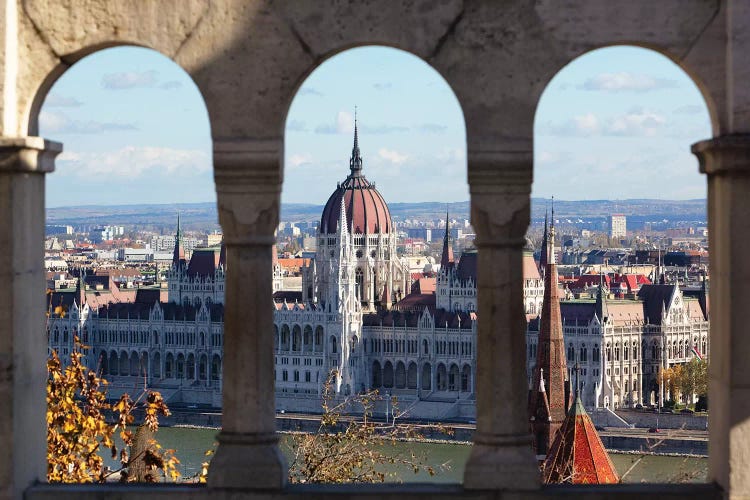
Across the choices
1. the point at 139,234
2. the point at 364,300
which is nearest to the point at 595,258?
the point at 364,300

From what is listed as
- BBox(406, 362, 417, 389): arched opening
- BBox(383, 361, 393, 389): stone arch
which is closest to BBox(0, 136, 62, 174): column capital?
BBox(406, 362, 417, 389): arched opening

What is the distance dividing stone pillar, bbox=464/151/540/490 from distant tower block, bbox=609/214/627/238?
17894 cm

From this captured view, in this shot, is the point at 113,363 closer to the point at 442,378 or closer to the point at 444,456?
the point at 442,378

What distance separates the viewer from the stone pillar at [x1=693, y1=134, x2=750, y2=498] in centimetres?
446

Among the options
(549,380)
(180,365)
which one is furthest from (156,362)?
(549,380)

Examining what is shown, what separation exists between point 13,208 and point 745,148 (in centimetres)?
188

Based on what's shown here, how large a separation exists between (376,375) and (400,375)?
5.30ft

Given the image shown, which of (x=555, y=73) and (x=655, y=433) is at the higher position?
(x=555, y=73)

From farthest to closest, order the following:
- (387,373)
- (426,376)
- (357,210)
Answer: (357,210) < (387,373) < (426,376)

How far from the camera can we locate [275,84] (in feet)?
14.9

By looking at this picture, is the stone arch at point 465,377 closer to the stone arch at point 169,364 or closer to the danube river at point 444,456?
the stone arch at point 169,364

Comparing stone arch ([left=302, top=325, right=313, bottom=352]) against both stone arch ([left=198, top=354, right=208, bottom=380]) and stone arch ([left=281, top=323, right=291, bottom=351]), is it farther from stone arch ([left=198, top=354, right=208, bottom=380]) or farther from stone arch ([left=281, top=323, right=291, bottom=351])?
stone arch ([left=198, top=354, right=208, bottom=380])

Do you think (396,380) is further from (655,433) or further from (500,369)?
(500,369)

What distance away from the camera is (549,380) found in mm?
27750
